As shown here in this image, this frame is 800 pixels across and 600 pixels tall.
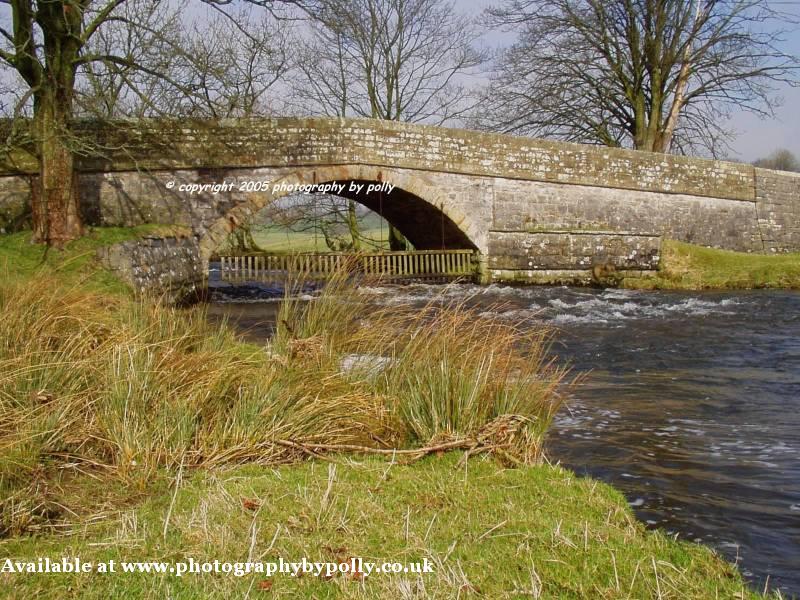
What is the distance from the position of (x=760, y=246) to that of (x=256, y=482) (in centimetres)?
2126

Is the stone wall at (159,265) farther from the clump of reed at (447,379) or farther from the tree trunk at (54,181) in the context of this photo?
the clump of reed at (447,379)

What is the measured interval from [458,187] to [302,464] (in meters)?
12.9

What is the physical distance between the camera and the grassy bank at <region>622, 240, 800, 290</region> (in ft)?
49.6

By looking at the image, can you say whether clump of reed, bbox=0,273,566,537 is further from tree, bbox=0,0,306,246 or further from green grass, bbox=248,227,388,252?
green grass, bbox=248,227,388,252

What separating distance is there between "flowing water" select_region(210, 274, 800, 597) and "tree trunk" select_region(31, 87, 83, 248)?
9.86 feet

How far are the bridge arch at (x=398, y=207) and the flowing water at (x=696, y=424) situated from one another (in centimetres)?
337

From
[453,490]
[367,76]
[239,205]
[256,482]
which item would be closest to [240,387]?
[256,482]

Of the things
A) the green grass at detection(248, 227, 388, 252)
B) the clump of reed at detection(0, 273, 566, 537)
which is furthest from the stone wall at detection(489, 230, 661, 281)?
the clump of reed at detection(0, 273, 566, 537)

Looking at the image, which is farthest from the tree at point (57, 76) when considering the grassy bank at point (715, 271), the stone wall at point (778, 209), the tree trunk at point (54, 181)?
the stone wall at point (778, 209)

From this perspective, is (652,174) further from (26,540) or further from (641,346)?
(26,540)

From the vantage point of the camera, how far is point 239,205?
43.8 ft

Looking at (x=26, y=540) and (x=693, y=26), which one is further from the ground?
(x=693, y=26)

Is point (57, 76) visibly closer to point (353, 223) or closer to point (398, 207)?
point (398, 207)

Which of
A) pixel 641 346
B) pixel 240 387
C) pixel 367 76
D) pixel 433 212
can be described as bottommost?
pixel 641 346
